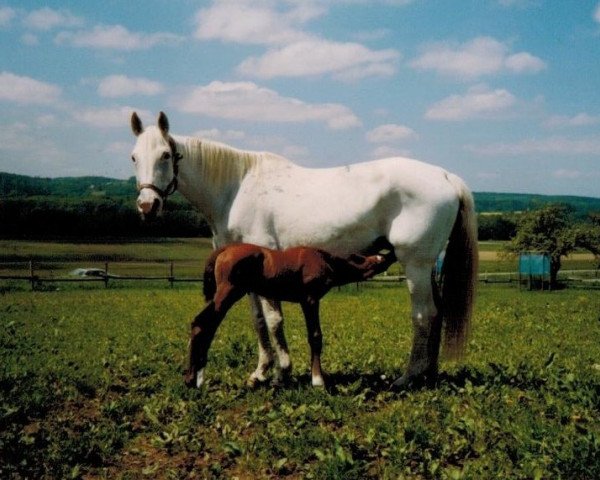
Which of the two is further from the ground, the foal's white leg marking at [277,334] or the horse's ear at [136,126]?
the horse's ear at [136,126]

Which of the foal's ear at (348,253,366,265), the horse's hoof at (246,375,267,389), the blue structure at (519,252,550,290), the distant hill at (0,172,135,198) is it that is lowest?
the blue structure at (519,252,550,290)

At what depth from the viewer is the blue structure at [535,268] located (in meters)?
51.2

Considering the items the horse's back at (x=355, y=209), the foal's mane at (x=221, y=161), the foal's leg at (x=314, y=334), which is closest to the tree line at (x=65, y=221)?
the foal's mane at (x=221, y=161)

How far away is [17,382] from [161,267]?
53.0 metres

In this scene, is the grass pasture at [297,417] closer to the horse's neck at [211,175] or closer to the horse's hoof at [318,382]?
the horse's hoof at [318,382]

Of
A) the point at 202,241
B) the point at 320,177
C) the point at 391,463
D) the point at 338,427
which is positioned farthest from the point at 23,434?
the point at 202,241

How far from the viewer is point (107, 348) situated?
9.53 m

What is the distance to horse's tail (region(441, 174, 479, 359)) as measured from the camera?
6.35 metres

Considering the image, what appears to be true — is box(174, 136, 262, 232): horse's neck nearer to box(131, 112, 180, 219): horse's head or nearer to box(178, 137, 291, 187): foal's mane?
box(178, 137, 291, 187): foal's mane

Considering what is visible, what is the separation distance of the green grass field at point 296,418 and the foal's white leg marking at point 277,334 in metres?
0.24

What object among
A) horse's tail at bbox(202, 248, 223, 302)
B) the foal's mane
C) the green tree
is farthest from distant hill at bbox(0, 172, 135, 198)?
horse's tail at bbox(202, 248, 223, 302)

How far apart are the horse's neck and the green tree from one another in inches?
2047

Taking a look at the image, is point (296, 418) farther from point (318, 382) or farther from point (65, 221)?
point (65, 221)

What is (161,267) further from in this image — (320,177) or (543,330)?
(320,177)
